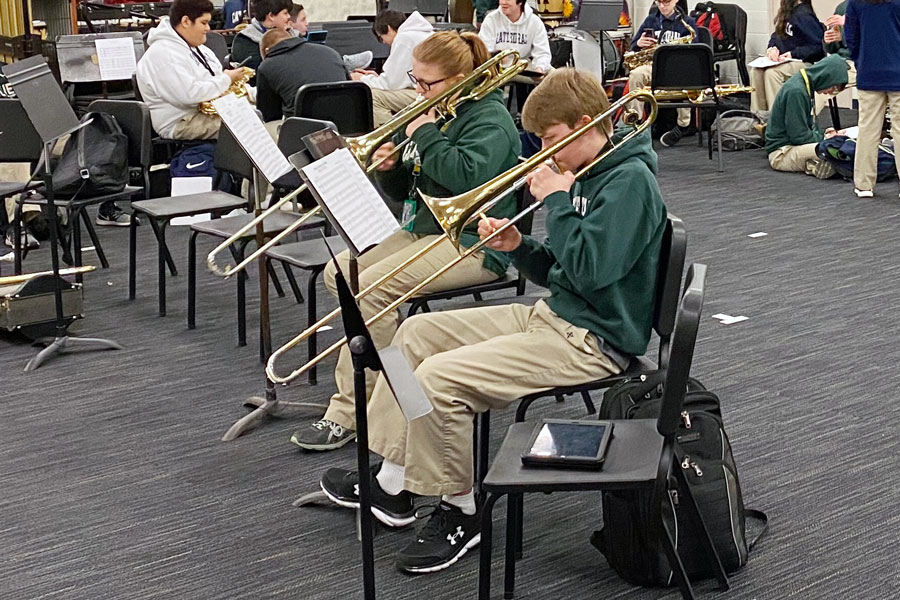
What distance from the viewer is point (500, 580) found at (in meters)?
2.75

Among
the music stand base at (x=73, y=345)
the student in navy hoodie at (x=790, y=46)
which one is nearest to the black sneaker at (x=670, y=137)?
the student in navy hoodie at (x=790, y=46)

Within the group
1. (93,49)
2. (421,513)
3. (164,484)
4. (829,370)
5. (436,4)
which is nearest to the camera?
(421,513)

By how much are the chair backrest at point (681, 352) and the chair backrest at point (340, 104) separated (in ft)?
12.0

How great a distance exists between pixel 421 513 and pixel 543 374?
23.6 inches

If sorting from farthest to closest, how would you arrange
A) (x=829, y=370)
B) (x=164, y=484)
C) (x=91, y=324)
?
1. (x=91, y=324)
2. (x=829, y=370)
3. (x=164, y=484)

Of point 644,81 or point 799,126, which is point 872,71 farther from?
point 644,81

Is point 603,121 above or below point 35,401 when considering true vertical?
above

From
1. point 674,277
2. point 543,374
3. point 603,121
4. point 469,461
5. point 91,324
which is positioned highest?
point 603,121

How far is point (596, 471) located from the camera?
2.32 metres

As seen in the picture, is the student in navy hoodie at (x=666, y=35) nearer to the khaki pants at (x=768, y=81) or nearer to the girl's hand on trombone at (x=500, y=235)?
the khaki pants at (x=768, y=81)

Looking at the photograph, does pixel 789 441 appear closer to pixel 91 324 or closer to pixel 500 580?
pixel 500 580

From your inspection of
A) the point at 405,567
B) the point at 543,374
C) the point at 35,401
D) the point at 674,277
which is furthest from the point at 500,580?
the point at 35,401

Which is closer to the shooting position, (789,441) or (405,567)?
(405,567)

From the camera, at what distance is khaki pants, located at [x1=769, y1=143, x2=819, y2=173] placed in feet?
24.9
